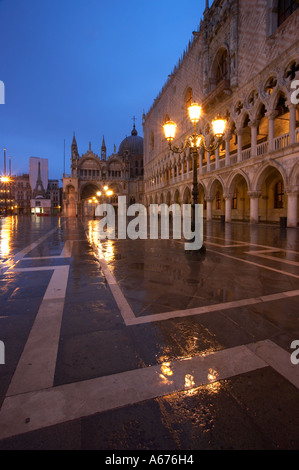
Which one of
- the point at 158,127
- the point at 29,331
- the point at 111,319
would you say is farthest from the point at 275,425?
the point at 158,127

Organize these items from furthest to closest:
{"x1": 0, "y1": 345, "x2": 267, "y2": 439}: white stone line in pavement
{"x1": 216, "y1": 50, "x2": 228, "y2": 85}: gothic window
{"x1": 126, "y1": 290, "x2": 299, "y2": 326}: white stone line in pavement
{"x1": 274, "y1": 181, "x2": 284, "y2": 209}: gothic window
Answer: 1. {"x1": 216, "y1": 50, "x2": 228, "y2": 85}: gothic window
2. {"x1": 274, "y1": 181, "x2": 284, "y2": 209}: gothic window
3. {"x1": 126, "y1": 290, "x2": 299, "y2": 326}: white stone line in pavement
4. {"x1": 0, "y1": 345, "x2": 267, "y2": 439}: white stone line in pavement

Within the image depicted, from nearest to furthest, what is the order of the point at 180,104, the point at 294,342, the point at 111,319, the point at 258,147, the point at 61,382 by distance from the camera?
Answer: 1. the point at 61,382
2. the point at 294,342
3. the point at 111,319
4. the point at 258,147
5. the point at 180,104

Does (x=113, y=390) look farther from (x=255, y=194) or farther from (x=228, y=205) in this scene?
(x=228, y=205)

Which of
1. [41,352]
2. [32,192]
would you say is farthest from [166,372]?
[32,192]

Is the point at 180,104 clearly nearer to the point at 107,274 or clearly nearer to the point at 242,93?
the point at 242,93

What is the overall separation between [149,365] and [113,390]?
0.41 m

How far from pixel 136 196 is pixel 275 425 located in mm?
66449

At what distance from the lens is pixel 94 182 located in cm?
6397

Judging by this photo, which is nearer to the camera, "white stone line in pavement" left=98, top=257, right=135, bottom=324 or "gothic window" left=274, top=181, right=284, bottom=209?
"white stone line in pavement" left=98, top=257, right=135, bottom=324

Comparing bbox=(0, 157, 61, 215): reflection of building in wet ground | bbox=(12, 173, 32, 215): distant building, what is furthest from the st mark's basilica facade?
bbox=(12, 173, 32, 215): distant building

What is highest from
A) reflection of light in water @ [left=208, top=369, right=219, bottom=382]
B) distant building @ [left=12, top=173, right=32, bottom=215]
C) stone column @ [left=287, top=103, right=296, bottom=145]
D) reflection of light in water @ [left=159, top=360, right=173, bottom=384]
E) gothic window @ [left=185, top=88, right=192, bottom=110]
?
gothic window @ [left=185, top=88, right=192, bottom=110]

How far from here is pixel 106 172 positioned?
65.0m

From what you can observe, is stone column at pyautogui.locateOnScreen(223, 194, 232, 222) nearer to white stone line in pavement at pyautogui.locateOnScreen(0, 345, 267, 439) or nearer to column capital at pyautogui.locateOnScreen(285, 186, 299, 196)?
column capital at pyautogui.locateOnScreen(285, 186, 299, 196)

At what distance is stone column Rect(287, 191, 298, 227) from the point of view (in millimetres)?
15625
